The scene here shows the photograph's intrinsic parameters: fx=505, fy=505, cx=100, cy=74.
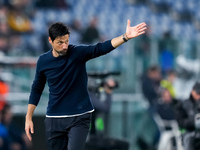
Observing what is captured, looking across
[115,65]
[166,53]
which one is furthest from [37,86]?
[166,53]

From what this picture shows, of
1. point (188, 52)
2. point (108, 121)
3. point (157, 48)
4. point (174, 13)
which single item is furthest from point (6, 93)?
point (174, 13)

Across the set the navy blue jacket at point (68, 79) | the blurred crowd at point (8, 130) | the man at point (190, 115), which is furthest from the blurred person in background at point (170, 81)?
the navy blue jacket at point (68, 79)

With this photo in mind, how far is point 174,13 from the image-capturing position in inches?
777

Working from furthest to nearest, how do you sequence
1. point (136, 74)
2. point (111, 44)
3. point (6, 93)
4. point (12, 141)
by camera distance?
1. point (136, 74)
2. point (6, 93)
3. point (12, 141)
4. point (111, 44)

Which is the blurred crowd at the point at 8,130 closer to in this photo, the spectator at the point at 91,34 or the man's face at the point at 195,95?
the man's face at the point at 195,95

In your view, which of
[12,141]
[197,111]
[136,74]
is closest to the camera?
[197,111]

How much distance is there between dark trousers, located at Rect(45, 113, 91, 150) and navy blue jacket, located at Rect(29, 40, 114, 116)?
2.7 inches

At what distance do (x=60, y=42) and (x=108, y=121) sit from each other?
5919 millimetres

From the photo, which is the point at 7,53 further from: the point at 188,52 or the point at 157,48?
the point at 188,52

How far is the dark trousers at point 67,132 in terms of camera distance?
470 cm

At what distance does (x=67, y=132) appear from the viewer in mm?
4805

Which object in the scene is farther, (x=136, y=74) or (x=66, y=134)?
(x=136, y=74)

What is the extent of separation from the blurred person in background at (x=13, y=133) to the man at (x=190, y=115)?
3242 mm

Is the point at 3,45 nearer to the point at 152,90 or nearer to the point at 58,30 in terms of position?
the point at 152,90
